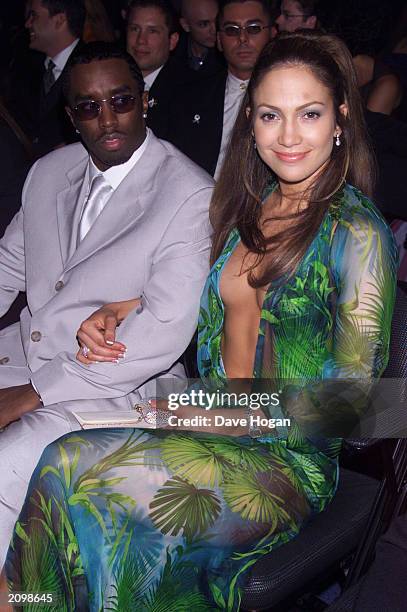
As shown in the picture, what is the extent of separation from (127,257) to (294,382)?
0.61 metres

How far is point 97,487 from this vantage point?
6.57 ft

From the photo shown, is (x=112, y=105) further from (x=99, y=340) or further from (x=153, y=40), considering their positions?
(x=153, y=40)

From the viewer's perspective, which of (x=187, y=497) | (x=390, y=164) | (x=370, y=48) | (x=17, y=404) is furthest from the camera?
(x=370, y=48)

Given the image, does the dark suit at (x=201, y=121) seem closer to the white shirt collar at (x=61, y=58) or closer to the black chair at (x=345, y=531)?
the white shirt collar at (x=61, y=58)

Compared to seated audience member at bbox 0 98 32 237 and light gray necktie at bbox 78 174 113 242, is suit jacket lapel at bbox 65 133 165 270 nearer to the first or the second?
light gray necktie at bbox 78 174 113 242

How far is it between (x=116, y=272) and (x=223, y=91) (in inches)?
78.3

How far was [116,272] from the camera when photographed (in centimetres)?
251

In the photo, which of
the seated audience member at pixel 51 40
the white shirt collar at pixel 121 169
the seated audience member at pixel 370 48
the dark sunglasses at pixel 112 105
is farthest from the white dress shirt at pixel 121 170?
the seated audience member at pixel 51 40

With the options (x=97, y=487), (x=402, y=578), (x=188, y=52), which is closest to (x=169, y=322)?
(x=97, y=487)

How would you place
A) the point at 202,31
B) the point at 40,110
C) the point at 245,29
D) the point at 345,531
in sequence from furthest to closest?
the point at 202,31 → the point at 40,110 → the point at 245,29 → the point at 345,531

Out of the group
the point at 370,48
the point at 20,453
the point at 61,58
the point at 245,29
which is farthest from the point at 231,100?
the point at 20,453

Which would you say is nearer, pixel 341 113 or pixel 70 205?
pixel 341 113

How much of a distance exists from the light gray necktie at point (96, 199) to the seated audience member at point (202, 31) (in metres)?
2.69

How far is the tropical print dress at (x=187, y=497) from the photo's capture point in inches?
78.7
